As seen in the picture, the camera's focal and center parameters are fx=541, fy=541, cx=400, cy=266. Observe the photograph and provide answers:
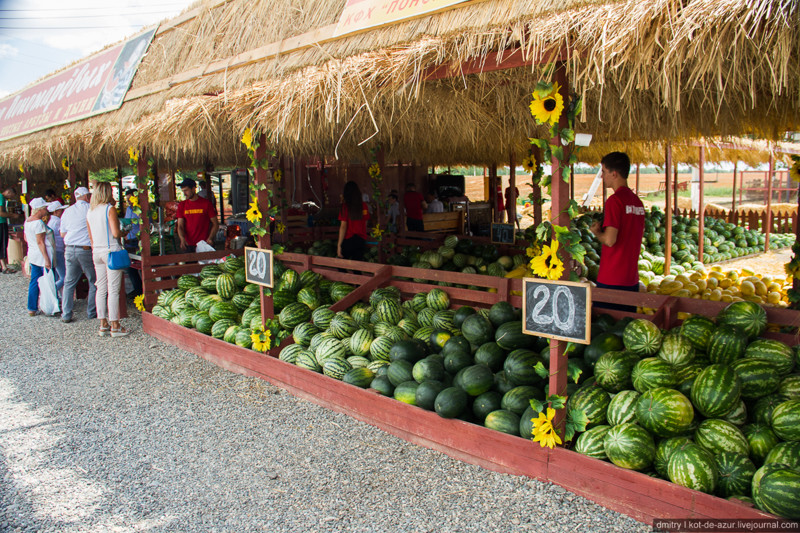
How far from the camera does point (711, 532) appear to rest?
2.54m

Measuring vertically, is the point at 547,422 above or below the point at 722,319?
below

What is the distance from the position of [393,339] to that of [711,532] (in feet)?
8.99

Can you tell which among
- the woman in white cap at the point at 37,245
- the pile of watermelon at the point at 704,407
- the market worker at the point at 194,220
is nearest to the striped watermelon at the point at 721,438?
the pile of watermelon at the point at 704,407

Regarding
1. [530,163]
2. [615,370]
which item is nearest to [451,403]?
[615,370]

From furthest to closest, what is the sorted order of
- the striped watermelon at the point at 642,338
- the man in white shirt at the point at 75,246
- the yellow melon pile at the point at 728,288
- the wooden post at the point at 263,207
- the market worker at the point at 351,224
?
1. the market worker at the point at 351,224
2. the man in white shirt at the point at 75,246
3. the yellow melon pile at the point at 728,288
4. the wooden post at the point at 263,207
5. the striped watermelon at the point at 642,338

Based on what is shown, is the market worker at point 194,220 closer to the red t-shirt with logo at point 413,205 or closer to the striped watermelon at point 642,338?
the red t-shirt with logo at point 413,205

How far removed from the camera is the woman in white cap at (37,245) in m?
8.12

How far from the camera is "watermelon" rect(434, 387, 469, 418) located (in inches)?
141

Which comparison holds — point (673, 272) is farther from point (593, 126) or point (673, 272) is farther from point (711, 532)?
point (711, 532)

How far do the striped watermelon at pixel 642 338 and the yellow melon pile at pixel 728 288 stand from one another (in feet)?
11.8

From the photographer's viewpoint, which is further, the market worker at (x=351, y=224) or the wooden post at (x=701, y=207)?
the wooden post at (x=701, y=207)

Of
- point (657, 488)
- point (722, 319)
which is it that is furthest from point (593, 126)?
point (657, 488)

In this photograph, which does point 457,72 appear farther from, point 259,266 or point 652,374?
point 259,266

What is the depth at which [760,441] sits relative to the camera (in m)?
2.75
